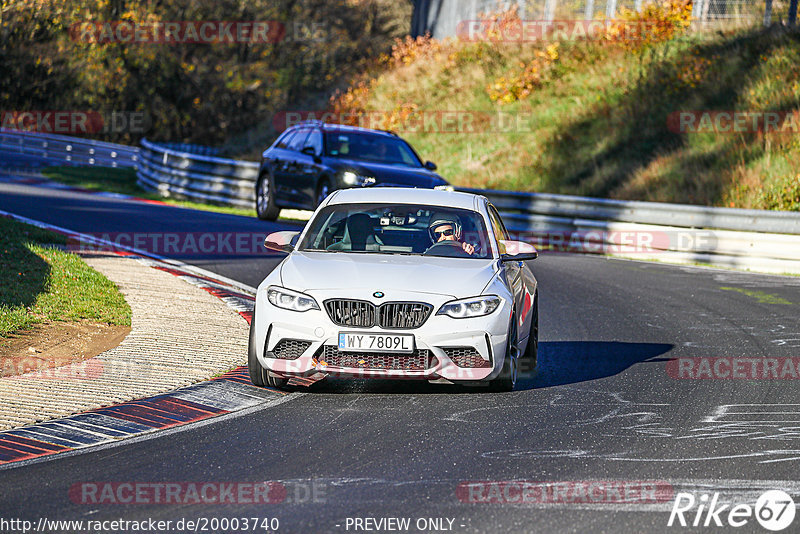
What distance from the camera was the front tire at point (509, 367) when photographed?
8555mm

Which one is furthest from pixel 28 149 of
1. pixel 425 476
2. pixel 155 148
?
pixel 425 476

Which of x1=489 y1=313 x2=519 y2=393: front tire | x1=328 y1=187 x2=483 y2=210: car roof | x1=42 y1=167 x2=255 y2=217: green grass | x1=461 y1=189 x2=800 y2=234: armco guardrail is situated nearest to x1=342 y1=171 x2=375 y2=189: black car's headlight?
x1=461 y1=189 x2=800 y2=234: armco guardrail

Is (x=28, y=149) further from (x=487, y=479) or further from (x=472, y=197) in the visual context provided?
(x=487, y=479)

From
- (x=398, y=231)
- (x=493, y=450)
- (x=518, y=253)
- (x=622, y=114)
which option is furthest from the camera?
(x=622, y=114)

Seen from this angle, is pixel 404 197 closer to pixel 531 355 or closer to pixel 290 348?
pixel 531 355

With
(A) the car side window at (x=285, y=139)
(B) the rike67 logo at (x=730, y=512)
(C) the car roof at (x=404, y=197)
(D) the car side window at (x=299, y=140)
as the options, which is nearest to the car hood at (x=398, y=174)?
(D) the car side window at (x=299, y=140)

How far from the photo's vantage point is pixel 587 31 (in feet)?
113

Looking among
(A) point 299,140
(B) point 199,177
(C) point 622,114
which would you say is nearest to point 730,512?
(A) point 299,140

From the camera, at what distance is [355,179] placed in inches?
752

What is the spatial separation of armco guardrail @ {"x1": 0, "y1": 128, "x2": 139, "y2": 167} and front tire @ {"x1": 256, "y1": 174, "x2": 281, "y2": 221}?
18872 millimetres

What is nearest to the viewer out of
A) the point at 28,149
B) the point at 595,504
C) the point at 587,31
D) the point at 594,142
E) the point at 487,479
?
the point at 595,504

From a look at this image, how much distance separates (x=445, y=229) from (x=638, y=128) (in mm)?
19965

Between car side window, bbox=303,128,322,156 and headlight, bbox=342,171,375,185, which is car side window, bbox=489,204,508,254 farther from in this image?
car side window, bbox=303,128,322,156

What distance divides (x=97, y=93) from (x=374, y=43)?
12244mm
